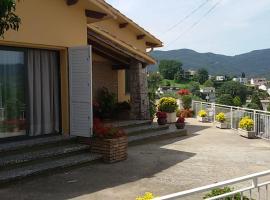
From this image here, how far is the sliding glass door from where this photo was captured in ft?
30.9

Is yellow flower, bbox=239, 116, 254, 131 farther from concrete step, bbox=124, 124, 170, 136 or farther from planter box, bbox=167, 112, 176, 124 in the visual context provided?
planter box, bbox=167, 112, 176, 124

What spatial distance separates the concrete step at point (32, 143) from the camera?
8797 millimetres

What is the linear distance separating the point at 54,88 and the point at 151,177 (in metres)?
3.78

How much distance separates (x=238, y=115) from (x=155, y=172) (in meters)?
8.37

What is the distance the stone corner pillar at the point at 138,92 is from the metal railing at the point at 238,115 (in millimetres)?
3960

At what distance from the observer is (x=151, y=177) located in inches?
338

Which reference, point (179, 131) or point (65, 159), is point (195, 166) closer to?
point (65, 159)

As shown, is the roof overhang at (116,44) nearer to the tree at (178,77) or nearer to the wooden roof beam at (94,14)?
the wooden roof beam at (94,14)

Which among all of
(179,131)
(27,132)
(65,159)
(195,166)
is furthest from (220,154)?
(27,132)

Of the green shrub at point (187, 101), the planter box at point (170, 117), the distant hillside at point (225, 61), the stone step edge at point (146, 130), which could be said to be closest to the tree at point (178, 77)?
the green shrub at point (187, 101)

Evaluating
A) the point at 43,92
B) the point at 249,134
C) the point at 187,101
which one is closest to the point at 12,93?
the point at 43,92

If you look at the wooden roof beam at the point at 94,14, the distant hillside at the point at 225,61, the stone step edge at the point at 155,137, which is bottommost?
the stone step edge at the point at 155,137

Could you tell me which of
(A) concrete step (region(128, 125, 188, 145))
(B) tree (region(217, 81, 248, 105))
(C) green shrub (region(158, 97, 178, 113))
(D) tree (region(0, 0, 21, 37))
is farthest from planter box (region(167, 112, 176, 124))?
(B) tree (region(217, 81, 248, 105))

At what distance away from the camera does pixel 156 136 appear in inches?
524
